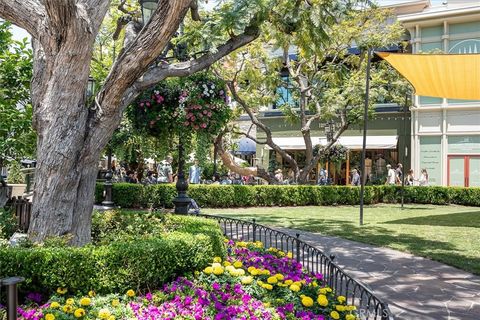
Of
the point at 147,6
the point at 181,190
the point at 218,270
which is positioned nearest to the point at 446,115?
the point at 181,190

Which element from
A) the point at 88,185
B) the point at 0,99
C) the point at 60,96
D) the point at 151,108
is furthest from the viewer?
the point at 0,99

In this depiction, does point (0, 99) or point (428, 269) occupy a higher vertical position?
point (0, 99)

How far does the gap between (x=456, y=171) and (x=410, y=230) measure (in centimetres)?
1467

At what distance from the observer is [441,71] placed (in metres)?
11.0

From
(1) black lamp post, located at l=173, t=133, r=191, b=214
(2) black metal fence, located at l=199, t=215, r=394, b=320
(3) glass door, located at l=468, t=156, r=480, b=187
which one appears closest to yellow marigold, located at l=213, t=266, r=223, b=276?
(2) black metal fence, located at l=199, t=215, r=394, b=320

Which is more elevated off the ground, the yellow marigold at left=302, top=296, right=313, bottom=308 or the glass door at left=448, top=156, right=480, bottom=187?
the glass door at left=448, top=156, right=480, bottom=187

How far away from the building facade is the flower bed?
21217 millimetres

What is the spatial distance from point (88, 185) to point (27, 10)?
6.44ft

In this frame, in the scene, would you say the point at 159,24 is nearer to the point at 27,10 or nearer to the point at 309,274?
the point at 27,10

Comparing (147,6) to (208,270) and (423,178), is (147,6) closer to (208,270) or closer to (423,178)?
(208,270)

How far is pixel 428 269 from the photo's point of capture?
6594mm

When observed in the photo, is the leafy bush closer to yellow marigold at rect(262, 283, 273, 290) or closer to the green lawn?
yellow marigold at rect(262, 283, 273, 290)

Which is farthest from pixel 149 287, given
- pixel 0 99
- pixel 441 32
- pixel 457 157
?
pixel 441 32

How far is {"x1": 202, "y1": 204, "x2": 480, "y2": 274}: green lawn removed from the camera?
7.69 m
